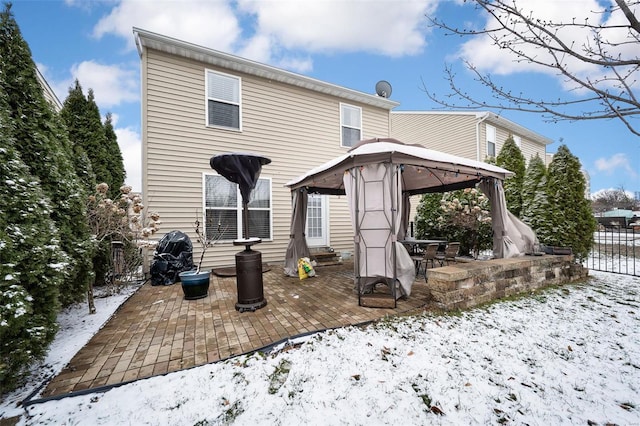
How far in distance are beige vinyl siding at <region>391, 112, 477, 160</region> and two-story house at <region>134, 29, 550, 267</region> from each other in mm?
4818

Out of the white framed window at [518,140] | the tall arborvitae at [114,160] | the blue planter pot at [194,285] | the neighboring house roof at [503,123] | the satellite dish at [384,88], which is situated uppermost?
the satellite dish at [384,88]

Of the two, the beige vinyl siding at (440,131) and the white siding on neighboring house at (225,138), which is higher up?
the beige vinyl siding at (440,131)

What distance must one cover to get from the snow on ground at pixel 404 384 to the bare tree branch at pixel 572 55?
205cm

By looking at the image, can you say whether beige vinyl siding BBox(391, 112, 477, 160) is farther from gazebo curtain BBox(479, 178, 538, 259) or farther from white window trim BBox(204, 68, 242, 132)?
white window trim BBox(204, 68, 242, 132)

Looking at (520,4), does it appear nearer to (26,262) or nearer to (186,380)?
(186,380)

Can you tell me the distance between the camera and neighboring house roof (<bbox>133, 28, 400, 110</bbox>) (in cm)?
600

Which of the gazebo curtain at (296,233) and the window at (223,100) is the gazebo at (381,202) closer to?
the gazebo curtain at (296,233)

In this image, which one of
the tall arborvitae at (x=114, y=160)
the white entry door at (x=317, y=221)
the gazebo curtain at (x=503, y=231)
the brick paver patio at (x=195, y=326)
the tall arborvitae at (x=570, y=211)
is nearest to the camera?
the brick paver patio at (x=195, y=326)

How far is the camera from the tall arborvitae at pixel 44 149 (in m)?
3.00

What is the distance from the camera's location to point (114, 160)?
675cm

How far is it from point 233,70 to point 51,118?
15.4 ft

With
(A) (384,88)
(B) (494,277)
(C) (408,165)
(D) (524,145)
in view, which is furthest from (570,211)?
(D) (524,145)

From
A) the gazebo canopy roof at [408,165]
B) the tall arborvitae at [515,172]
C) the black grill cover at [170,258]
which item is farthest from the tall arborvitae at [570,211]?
the black grill cover at [170,258]

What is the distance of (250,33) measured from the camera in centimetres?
714
